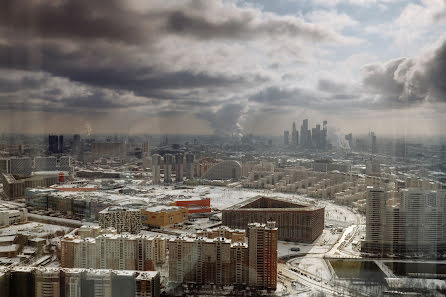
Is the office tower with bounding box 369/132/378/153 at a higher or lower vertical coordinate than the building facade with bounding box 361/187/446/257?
higher

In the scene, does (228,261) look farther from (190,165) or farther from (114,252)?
(190,165)

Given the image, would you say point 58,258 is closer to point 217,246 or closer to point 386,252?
point 217,246

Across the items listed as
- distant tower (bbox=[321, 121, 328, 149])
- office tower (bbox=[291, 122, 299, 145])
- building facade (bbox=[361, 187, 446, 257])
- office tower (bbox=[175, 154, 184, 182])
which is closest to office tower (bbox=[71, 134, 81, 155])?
office tower (bbox=[175, 154, 184, 182])

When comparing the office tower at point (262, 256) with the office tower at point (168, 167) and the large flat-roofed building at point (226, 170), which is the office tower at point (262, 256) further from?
the office tower at point (168, 167)

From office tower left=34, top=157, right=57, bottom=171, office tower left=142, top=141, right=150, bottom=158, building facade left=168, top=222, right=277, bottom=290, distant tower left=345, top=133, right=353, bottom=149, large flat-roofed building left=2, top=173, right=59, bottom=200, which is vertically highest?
distant tower left=345, top=133, right=353, bottom=149

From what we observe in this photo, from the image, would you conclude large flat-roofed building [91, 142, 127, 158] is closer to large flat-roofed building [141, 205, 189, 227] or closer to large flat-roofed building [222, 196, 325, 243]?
large flat-roofed building [141, 205, 189, 227]

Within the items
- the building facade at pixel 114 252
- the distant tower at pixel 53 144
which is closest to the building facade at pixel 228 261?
the building facade at pixel 114 252

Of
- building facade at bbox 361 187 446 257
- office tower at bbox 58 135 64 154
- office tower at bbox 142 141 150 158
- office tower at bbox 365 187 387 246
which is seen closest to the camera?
building facade at bbox 361 187 446 257
